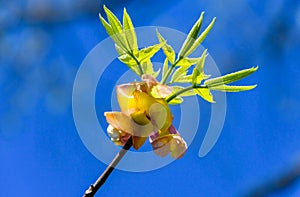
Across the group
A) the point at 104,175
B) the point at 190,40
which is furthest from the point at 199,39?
the point at 104,175

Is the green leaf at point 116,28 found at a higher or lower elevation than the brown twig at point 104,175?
higher

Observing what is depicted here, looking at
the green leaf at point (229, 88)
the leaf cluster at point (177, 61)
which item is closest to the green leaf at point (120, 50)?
the leaf cluster at point (177, 61)

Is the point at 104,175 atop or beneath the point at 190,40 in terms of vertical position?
beneath

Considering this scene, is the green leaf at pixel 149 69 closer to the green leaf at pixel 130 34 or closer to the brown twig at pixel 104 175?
the green leaf at pixel 130 34

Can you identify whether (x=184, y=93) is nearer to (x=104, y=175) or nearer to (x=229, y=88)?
(x=229, y=88)

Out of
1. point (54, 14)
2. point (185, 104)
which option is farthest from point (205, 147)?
point (54, 14)

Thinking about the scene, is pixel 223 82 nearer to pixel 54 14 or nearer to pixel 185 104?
pixel 185 104
